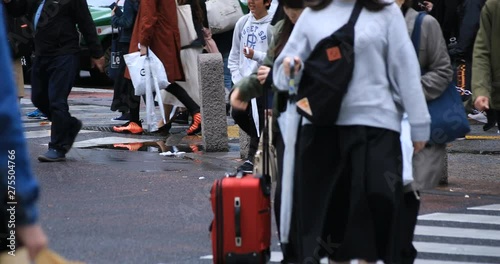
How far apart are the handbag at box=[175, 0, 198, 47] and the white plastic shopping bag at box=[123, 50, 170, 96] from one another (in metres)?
0.54

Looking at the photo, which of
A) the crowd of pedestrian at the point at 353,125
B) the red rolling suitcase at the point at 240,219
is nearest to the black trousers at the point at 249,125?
the crowd of pedestrian at the point at 353,125

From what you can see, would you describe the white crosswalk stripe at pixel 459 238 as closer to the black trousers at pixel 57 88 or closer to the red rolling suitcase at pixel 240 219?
the red rolling suitcase at pixel 240 219

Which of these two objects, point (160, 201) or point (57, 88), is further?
point (57, 88)

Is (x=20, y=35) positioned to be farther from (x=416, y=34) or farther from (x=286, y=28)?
(x=416, y=34)

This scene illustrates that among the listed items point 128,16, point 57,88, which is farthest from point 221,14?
point 57,88

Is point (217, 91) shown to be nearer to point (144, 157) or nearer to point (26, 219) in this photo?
point (144, 157)

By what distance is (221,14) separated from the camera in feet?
50.8

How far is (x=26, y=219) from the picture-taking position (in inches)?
134

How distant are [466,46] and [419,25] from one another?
14.3 feet

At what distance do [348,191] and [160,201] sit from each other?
12.2ft

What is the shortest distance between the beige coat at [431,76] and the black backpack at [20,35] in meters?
6.93

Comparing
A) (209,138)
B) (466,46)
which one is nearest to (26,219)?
(466,46)

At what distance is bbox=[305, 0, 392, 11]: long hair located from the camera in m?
5.61

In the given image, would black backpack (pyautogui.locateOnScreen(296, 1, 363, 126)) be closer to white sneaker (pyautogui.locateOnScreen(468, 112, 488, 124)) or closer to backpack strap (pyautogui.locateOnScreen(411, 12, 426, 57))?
backpack strap (pyautogui.locateOnScreen(411, 12, 426, 57))
